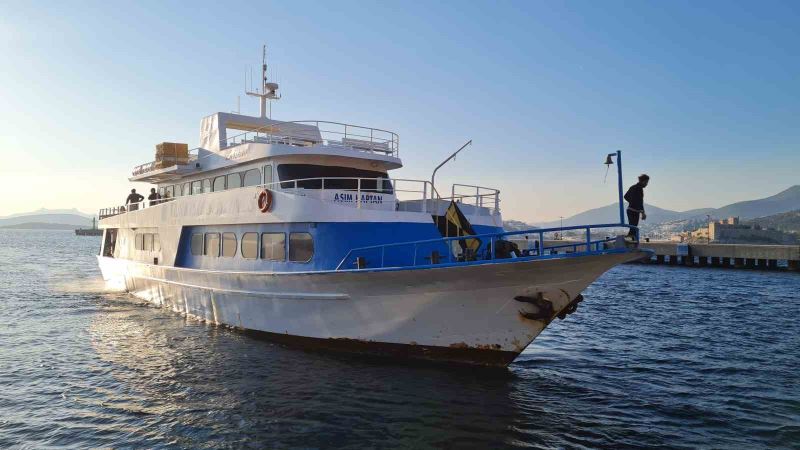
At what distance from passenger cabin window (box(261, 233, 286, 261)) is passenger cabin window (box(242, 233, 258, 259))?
323 millimetres

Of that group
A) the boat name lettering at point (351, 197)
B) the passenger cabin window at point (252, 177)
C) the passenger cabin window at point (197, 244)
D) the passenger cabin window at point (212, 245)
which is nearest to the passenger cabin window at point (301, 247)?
the boat name lettering at point (351, 197)

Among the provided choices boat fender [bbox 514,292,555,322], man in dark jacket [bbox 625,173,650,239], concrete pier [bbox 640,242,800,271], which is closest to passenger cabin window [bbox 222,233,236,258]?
boat fender [bbox 514,292,555,322]

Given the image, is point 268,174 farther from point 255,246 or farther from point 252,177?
point 255,246

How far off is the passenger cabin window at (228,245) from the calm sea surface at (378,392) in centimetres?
200

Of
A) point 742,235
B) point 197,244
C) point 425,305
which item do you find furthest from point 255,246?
point 742,235

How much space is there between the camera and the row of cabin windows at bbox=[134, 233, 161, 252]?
55.9 ft

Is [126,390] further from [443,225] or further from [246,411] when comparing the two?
[443,225]

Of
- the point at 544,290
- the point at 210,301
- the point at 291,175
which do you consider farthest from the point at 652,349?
the point at 210,301

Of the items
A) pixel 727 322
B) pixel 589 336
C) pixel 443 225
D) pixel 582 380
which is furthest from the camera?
pixel 727 322

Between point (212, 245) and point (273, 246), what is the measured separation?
9.85 feet

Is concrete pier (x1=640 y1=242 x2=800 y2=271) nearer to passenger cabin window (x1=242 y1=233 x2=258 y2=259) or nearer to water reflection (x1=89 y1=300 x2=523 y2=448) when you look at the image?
passenger cabin window (x1=242 y1=233 x2=258 y2=259)

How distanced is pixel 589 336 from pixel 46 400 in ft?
41.2

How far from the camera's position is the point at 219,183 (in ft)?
49.5

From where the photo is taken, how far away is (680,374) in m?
10.8
